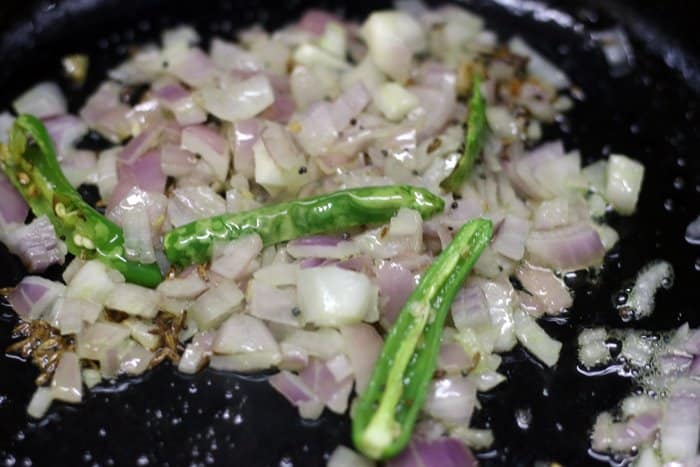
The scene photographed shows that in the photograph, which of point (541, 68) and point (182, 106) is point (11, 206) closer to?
point (182, 106)

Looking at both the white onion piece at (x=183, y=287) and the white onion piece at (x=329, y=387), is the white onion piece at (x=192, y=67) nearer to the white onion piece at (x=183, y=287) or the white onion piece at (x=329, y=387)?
the white onion piece at (x=183, y=287)

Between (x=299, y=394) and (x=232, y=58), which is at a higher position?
(x=232, y=58)

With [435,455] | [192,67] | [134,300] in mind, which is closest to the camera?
[435,455]

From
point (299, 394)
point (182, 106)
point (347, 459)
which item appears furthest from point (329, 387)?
point (182, 106)

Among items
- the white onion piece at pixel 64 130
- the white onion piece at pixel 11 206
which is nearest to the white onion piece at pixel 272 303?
the white onion piece at pixel 11 206

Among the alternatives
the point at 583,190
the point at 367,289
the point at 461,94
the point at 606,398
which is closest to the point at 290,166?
the point at 367,289

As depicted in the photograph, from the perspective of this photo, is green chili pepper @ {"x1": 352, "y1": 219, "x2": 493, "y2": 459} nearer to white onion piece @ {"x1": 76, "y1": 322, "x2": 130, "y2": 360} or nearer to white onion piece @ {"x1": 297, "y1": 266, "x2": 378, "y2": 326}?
white onion piece @ {"x1": 297, "y1": 266, "x2": 378, "y2": 326}

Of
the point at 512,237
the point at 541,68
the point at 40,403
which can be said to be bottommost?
the point at 40,403

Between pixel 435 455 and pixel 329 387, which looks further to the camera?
pixel 329 387
